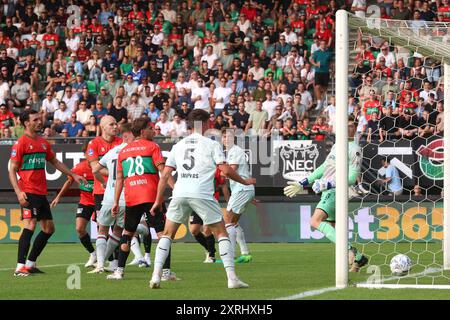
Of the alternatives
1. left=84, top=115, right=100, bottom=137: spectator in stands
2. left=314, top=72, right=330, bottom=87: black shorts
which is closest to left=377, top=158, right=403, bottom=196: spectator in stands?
left=314, top=72, right=330, bottom=87: black shorts

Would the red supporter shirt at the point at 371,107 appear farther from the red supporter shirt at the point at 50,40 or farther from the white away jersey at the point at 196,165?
the red supporter shirt at the point at 50,40

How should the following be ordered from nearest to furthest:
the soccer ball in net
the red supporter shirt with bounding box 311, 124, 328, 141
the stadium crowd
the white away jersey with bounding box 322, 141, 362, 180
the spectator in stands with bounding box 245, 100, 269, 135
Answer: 1. the soccer ball in net
2. the white away jersey with bounding box 322, 141, 362, 180
3. the red supporter shirt with bounding box 311, 124, 328, 141
4. the spectator in stands with bounding box 245, 100, 269, 135
5. the stadium crowd

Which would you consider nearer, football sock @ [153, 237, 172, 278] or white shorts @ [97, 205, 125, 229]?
football sock @ [153, 237, 172, 278]

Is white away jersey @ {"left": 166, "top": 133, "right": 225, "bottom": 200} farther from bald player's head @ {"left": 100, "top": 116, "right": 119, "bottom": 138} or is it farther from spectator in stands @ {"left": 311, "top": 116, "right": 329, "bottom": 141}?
spectator in stands @ {"left": 311, "top": 116, "right": 329, "bottom": 141}

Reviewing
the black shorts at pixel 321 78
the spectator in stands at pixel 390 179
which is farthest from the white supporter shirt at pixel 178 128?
the spectator in stands at pixel 390 179

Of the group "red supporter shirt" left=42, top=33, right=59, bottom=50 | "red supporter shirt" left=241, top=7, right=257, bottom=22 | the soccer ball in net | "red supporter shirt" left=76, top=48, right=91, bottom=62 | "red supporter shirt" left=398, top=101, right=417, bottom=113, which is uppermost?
"red supporter shirt" left=241, top=7, right=257, bottom=22

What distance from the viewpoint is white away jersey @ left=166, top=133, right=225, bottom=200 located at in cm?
1114

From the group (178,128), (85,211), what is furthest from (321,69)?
(85,211)

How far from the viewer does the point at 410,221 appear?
22.2 metres

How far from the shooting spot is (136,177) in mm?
12711

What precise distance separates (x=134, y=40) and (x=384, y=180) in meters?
10.1
